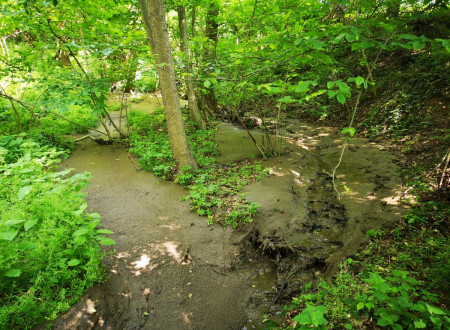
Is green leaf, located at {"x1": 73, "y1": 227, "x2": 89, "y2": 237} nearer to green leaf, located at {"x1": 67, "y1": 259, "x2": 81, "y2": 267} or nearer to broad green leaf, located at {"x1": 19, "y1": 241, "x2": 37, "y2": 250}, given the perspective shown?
green leaf, located at {"x1": 67, "y1": 259, "x2": 81, "y2": 267}

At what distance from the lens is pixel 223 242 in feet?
14.4

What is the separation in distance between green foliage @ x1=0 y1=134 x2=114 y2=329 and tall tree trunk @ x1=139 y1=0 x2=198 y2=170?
9.61 feet

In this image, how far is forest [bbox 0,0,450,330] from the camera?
103 inches

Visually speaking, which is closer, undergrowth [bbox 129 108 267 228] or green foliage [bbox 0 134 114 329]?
green foliage [bbox 0 134 114 329]

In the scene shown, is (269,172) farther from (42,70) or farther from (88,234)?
(42,70)

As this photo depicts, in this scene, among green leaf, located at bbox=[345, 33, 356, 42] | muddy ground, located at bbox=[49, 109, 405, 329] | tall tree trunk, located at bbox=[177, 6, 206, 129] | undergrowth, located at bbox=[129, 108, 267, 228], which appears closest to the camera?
green leaf, located at bbox=[345, 33, 356, 42]

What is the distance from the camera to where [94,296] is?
2955 millimetres

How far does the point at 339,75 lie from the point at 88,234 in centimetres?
1324

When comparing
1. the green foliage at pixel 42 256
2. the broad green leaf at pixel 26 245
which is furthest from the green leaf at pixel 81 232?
the broad green leaf at pixel 26 245

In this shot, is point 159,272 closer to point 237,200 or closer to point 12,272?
point 12,272

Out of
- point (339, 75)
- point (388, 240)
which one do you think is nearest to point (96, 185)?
point (388, 240)

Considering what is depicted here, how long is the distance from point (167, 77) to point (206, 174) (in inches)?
109

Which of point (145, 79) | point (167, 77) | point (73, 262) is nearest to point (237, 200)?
point (73, 262)

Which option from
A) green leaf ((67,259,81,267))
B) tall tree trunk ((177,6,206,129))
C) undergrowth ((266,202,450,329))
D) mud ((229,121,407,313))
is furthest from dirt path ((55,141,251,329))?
tall tree trunk ((177,6,206,129))
